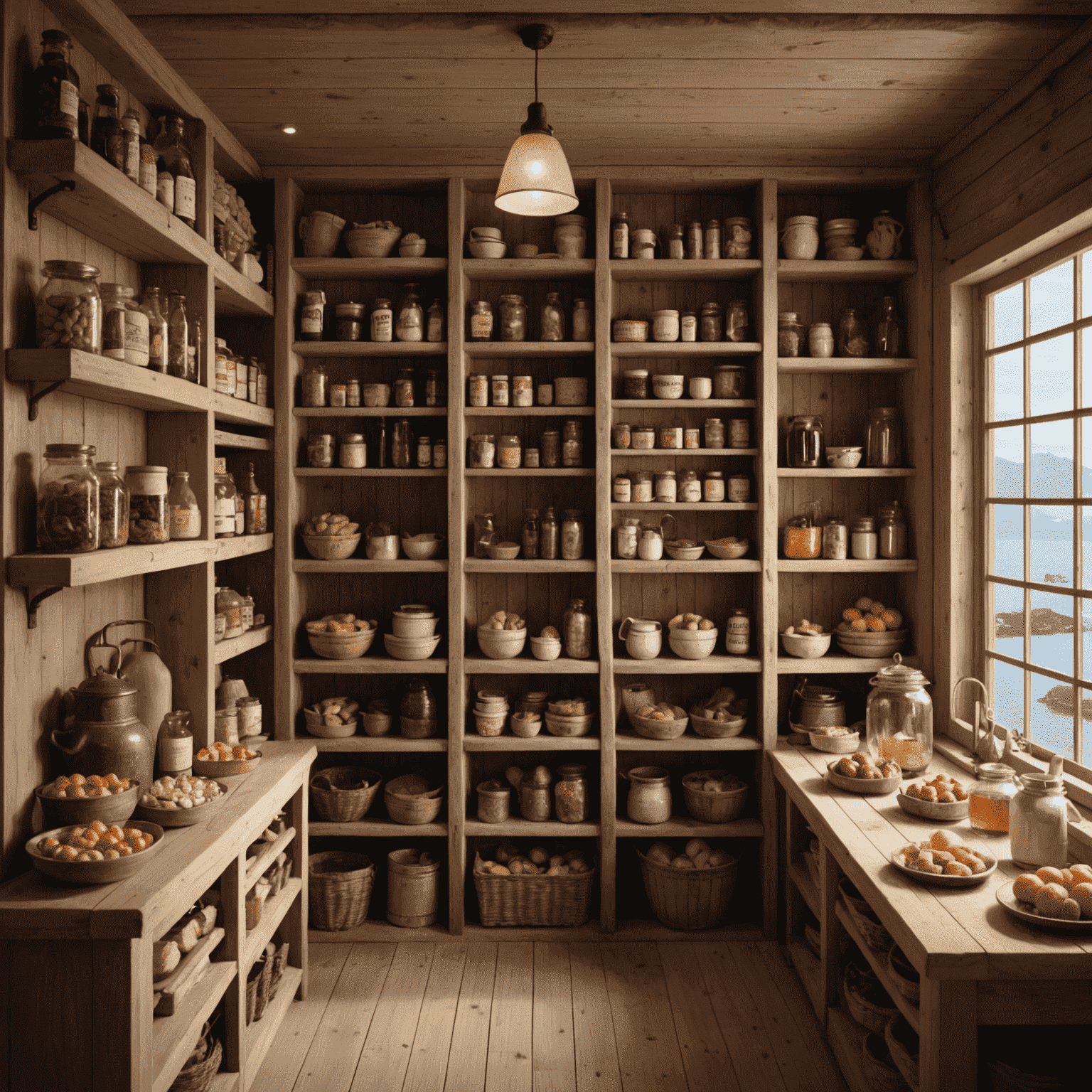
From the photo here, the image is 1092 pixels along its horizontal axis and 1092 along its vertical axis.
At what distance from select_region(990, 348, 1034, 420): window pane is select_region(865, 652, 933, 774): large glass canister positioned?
36.1 inches

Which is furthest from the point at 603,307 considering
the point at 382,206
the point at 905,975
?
the point at 905,975

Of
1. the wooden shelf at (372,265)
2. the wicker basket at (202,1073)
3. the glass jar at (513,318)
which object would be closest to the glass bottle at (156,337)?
the wooden shelf at (372,265)

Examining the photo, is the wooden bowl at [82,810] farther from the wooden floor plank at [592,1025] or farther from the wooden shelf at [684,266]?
the wooden shelf at [684,266]

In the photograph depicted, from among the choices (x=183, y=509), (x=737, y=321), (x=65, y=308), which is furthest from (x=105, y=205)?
(x=737, y=321)

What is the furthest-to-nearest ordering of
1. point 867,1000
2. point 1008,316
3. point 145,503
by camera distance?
point 1008,316
point 867,1000
point 145,503

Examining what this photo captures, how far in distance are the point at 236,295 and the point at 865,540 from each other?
8.14 ft

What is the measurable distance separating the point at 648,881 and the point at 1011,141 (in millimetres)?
2809

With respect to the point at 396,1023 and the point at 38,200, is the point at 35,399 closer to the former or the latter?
the point at 38,200

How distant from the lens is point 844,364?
3.43 m

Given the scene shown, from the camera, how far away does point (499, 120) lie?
9.84 feet

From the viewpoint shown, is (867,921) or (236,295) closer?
(867,921)

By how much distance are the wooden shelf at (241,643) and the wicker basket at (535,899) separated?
1190 mm

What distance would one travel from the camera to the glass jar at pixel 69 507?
6.59 ft

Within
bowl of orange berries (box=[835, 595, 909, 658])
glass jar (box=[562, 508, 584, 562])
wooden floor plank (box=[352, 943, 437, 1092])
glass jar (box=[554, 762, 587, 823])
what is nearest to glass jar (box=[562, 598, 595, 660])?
glass jar (box=[562, 508, 584, 562])
